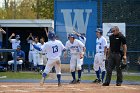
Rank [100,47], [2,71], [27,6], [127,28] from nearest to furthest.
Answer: [100,47]
[2,71]
[127,28]
[27,6]

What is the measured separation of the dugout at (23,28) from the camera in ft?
91.8

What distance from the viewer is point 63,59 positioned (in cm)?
2531

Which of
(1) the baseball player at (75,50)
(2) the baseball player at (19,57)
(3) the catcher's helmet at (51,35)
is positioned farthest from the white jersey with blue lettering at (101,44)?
(2) the baseball player at (19,57)

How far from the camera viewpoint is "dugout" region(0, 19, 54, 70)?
28.0m

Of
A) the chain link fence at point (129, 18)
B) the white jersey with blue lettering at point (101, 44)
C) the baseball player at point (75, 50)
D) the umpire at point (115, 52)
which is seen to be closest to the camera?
the umpire at point (115, 52)

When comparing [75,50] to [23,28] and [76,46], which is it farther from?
[23,28]

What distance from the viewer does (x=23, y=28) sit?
30.0 meters

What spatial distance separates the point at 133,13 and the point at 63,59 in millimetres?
5314

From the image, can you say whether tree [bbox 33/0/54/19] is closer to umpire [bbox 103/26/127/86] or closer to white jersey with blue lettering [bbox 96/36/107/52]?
white jersey with blue lettering [bbox 96/36/107/52]

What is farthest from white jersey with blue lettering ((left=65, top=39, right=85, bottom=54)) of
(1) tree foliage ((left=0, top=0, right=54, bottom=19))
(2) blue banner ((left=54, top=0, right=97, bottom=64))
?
(1) tree foliage ((left=0, top=0, right=54, bottom=19))

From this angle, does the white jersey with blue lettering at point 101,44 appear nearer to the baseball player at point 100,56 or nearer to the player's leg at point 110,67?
the baseball player at point 100,56

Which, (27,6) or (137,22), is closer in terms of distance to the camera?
(137,22)

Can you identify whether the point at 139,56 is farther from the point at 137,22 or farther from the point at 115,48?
the point at 115,48

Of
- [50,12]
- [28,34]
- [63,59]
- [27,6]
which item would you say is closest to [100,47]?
[63,59]
